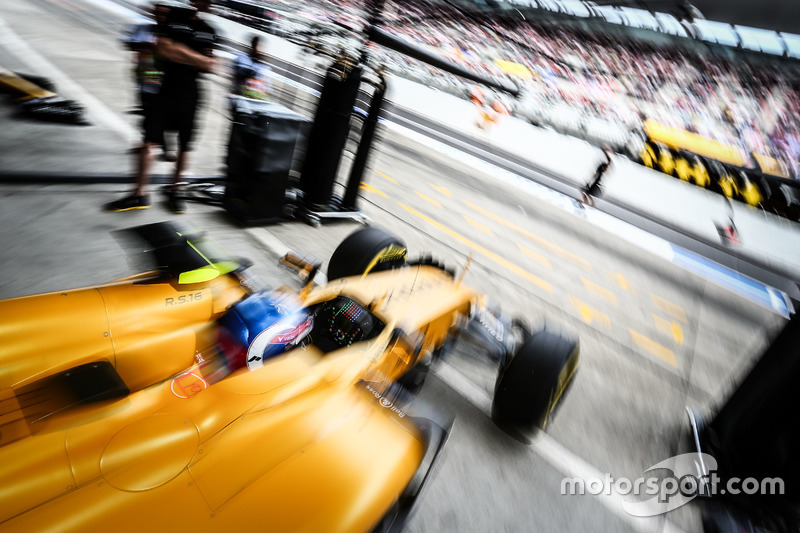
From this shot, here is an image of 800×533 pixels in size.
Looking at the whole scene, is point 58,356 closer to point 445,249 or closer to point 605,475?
point 605,475

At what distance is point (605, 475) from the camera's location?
2643 mm

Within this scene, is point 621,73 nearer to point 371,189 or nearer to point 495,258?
point 495,258

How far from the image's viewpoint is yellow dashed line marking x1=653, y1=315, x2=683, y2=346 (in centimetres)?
502

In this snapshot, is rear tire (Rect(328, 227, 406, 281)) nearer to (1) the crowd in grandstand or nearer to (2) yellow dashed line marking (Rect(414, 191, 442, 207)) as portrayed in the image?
(1) the crowd in grandstand

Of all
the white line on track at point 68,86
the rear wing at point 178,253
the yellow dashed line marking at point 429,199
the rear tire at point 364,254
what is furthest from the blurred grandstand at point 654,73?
the white line on track at point 68,86

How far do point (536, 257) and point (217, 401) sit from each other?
5.54 m

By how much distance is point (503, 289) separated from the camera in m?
4.87

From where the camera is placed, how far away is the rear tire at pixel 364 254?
3.00m

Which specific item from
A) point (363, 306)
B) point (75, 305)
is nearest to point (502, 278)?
point (363, 306)

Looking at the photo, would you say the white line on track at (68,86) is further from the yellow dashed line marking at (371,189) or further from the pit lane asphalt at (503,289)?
the yellow dashed line marking at (371,189)

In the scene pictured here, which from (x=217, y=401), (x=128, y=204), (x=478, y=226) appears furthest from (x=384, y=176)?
(x=217, y=401)

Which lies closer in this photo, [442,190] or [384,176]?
[384,176]

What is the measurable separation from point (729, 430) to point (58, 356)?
4.00 m

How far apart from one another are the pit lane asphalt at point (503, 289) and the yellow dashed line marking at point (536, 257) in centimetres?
3
